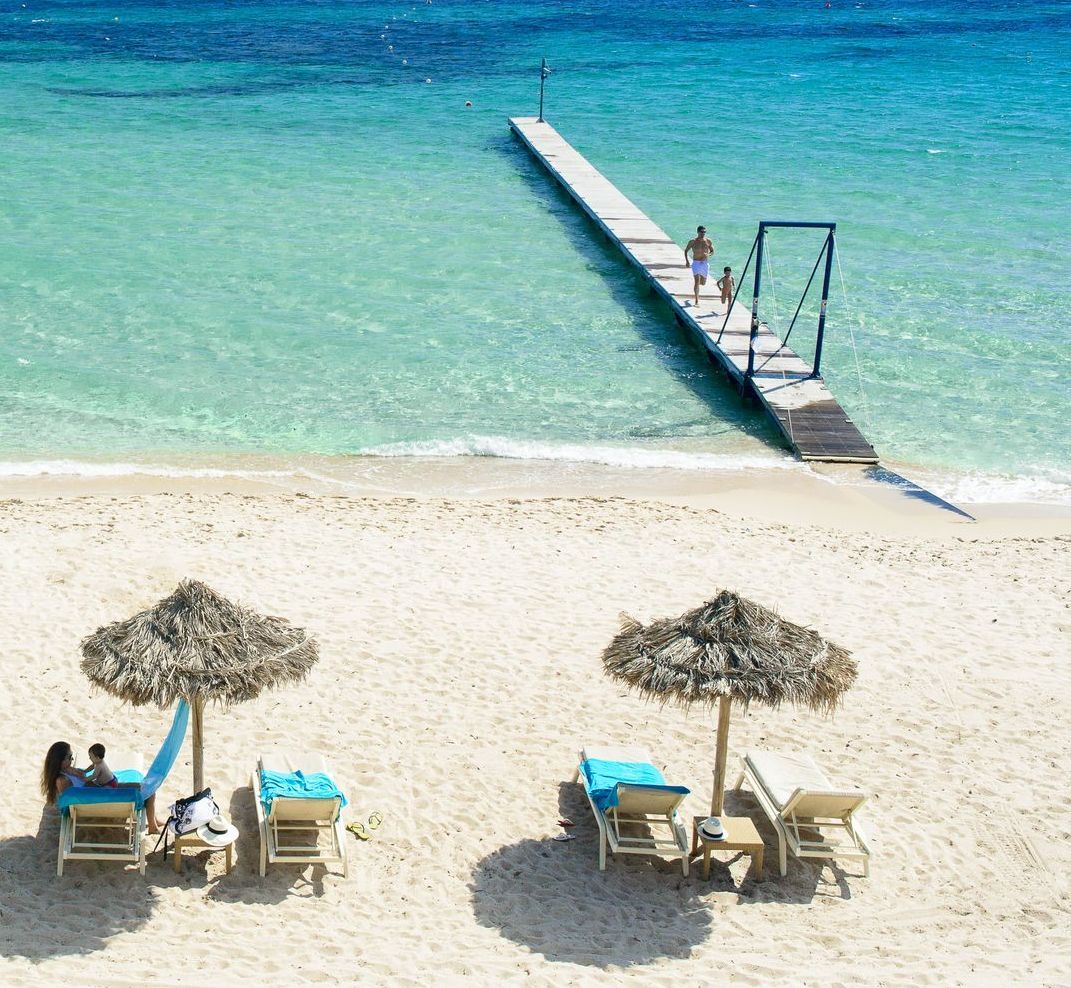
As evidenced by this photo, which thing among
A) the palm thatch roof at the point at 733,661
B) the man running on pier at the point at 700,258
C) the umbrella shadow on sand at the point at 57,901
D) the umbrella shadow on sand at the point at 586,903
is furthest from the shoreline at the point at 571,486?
the umbrella shadow on sand at the point at 57,901

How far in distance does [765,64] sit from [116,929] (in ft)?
166

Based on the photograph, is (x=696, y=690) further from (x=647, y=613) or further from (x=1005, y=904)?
(x=647, y=613)

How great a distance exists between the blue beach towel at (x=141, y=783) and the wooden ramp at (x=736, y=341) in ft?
33.5

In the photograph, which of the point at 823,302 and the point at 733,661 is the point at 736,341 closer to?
the point at 823,302

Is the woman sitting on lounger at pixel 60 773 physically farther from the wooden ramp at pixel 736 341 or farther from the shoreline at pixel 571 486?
the wooden ramp at pixel 736 341

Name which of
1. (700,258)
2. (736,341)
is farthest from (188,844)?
(700,258)

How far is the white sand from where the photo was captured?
25.5ft

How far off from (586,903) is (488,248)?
66.1 ft

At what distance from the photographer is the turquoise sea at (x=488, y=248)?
18.1 m

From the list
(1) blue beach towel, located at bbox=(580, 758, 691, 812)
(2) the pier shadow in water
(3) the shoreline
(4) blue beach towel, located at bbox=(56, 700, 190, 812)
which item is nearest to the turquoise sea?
(3) the shoreline

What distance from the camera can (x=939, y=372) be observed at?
2053 cm

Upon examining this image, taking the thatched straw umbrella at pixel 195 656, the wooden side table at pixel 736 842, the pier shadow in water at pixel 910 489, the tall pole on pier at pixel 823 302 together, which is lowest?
the wooden side table at pixel 736 842

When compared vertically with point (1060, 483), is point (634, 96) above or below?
above

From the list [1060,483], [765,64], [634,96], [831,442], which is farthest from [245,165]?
[765,64]
